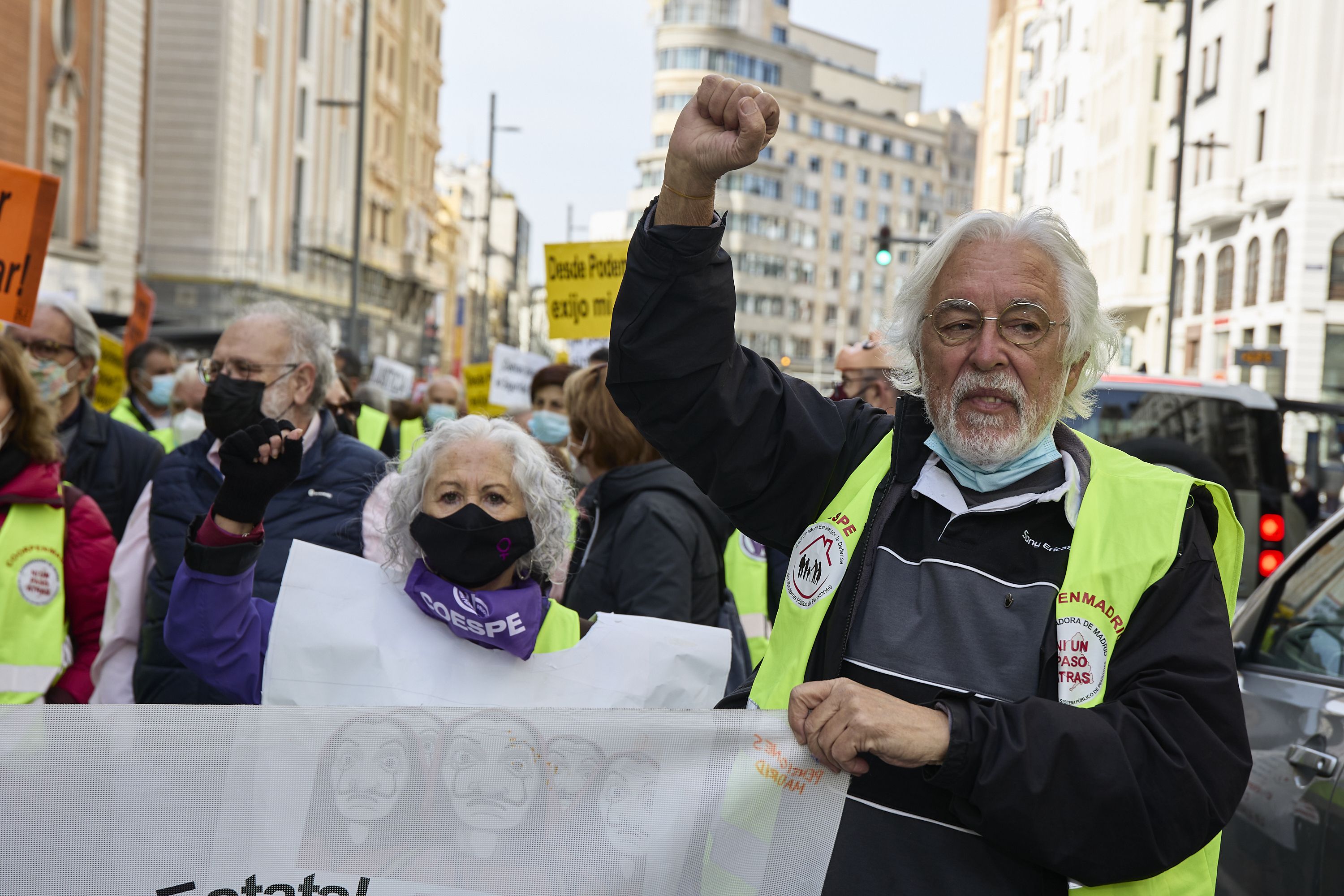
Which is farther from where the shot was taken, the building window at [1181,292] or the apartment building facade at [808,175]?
the apartment building facade at [808,175]

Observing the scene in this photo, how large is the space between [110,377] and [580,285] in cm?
350

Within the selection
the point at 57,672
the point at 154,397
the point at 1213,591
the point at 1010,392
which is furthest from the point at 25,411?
the point at 154,397

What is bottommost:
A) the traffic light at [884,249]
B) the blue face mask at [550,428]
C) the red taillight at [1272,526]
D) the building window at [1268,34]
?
the red taillight at [1272,526]

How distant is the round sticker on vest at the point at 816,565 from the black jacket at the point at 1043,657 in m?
0.03

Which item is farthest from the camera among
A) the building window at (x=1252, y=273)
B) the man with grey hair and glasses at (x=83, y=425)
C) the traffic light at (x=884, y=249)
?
the building window at (x=1252, y=273)

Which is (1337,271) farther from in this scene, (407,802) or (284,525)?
(407,802)

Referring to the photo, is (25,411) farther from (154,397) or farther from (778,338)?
(778,338)

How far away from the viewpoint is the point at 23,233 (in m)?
5.55

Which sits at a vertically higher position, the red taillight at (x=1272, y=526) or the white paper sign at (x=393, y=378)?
the white paper sign at (x=393, y=378)

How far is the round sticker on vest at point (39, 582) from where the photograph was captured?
13.3 ft

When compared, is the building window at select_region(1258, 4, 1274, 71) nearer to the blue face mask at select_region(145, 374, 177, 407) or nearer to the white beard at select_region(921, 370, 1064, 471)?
the blue face mask at select_region(145, 374, 177, 407)

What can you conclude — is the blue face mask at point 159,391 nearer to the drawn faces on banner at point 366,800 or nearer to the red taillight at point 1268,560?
the red taillight at point 1268,560

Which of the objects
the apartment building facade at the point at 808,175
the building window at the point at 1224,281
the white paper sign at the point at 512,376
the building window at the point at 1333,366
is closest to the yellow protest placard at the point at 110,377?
the white paper sign at the point at 512,376

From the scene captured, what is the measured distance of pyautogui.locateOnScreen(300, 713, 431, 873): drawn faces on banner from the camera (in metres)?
2.54
